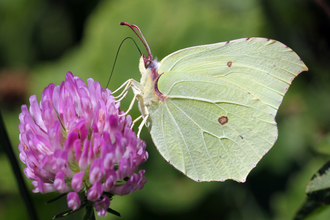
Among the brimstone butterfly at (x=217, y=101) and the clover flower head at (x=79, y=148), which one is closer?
the clover flower head at (x=79, y=148)

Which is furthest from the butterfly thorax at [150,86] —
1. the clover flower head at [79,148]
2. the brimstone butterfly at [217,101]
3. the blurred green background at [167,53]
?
the blurred green background at [167,53]

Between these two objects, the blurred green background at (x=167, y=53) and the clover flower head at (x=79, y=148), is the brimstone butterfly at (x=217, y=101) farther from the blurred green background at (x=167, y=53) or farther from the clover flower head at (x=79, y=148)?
the blurred green background at (x=167, y=53)

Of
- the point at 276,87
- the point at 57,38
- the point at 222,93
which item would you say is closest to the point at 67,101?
the point at 222,93

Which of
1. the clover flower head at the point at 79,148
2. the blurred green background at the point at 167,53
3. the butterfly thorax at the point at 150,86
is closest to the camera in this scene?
the clover flower head at the point at 79,148

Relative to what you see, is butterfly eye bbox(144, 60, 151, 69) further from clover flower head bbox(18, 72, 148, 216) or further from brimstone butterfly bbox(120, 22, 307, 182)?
clover flower head bbox(18, 72, 148, 216)

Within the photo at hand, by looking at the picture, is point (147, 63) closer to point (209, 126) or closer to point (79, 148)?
point (209, 126)

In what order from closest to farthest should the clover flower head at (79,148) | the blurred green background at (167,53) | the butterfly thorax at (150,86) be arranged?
1. the clover flower head at (79,148)
2. the butterfly thorax at (150,86)
3. the blurred green background at (167,53)

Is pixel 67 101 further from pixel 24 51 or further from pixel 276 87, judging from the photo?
pixel 24 51
